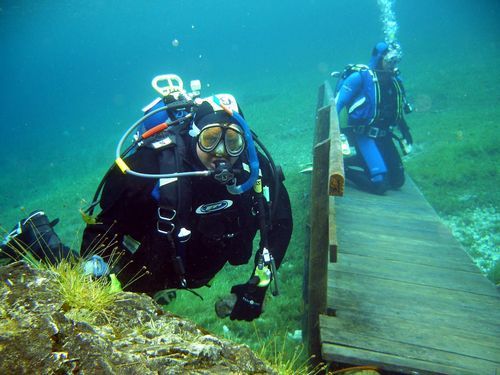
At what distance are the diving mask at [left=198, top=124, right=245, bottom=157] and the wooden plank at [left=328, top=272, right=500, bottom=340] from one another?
227 centimetres

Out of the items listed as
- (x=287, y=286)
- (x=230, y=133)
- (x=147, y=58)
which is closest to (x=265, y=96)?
(x=287, y=286)

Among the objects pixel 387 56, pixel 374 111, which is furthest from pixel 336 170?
pixel 387 56

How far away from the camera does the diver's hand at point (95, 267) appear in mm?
2697

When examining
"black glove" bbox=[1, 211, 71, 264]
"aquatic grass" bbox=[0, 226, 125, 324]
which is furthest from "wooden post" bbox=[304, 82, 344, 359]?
"black glove" bbox=[1, 211, 71, 264]

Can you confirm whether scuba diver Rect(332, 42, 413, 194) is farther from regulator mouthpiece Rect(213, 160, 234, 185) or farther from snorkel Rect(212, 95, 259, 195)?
regulator mouthpiece Rect(213, 160, 234, 185)

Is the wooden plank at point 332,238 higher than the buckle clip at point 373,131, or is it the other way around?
the buckle clip at point 373,131

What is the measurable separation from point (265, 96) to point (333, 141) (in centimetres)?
2547

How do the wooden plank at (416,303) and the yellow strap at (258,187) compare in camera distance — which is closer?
the yellow strap at (258,187)

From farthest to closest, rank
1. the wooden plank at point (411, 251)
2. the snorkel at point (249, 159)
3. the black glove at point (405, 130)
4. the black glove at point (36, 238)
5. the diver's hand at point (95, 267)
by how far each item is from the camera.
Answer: the black glove at point (405, 130), the wooden plank at point (411, 251), the black glove at point (36, 238), the snorkel at point (249, 159), the diver's hand at point (95, 267)

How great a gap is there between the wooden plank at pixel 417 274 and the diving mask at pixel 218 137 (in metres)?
2.52

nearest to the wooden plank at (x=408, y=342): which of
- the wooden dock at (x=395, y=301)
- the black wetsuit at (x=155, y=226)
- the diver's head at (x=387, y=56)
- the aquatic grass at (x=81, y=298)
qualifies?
the wooden dock at (x=395, y=301)

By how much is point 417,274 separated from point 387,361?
1.94 metres

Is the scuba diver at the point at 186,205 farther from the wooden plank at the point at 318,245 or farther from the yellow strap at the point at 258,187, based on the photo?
the wooden plank at the point at 318,245

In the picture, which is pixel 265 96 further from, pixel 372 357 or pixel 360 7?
pixel 360 7
